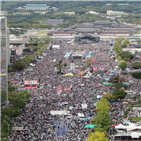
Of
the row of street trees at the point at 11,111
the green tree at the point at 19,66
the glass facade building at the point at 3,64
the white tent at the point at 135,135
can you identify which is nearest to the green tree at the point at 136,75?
the green tree at the point at 19,66

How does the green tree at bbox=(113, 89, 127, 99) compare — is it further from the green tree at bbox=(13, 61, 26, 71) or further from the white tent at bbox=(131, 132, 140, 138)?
the green tree at bbox=(13, 61, 26, 71)

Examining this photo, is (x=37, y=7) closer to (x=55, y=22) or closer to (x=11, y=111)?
(x=55, y=22)

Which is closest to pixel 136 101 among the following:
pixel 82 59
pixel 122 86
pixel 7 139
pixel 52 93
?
pixel 122 86

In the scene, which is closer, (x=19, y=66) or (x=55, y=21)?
(x=19, y=66)

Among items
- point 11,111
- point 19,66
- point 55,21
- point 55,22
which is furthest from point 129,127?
point 55,21

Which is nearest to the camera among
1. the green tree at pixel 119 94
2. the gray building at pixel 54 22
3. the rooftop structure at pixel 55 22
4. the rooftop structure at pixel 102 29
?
the green tree at pixel 119 94

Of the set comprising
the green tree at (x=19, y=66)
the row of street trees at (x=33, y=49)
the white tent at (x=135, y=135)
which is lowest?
the row of street trees at (x=33, y=49)

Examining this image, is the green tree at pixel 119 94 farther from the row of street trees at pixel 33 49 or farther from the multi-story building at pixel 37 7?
the multi-story building at pixel 37 7

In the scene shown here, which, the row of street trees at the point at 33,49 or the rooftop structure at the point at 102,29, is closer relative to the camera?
the row of street trees at the point at 33,49

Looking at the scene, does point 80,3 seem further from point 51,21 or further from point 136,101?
point 136,101
